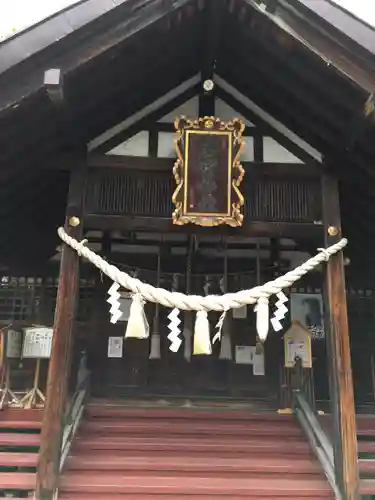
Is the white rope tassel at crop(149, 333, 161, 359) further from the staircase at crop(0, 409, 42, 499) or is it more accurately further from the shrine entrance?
the staircase at crop(0, 409, 42, 499)

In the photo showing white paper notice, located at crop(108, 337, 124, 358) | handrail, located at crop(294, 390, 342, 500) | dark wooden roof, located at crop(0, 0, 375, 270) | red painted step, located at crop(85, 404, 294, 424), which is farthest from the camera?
white paper notice, located at crop(108, 337, 124, 358)

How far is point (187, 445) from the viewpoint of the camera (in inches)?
198

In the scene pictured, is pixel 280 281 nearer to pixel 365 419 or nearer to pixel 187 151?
pixel 187 151

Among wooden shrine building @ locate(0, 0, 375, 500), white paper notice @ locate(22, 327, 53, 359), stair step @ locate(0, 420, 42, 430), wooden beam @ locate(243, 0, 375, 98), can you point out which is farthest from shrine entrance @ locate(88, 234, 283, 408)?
wooden beam @ locate(243, 0, 375, 98)

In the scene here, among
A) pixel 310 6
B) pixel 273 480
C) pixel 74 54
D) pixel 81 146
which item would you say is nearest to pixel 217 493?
pixel 273 480

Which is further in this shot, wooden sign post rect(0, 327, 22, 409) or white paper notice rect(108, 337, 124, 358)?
white paper notice rect(108, 337, 124, 358)

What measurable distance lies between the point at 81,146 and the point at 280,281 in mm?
2431

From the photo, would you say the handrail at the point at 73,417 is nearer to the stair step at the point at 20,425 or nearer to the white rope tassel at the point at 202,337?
the stair step at the point at 20,425

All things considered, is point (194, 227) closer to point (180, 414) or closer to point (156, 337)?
point (180, 414)

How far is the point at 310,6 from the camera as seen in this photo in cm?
405

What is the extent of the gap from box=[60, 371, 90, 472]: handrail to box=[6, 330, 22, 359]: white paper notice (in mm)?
1065

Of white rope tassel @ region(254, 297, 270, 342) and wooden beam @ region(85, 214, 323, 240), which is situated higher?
wooden beam @ region(85, 214, 323, 240)

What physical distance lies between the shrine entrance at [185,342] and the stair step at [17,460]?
2.35 metres

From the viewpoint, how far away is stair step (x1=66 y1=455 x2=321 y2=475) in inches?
182
